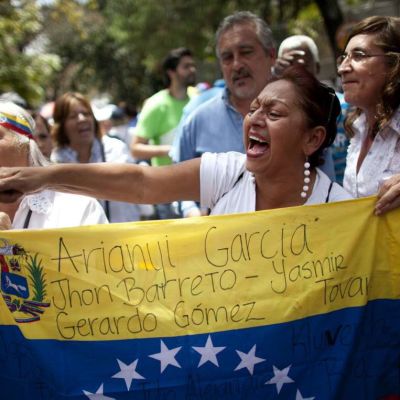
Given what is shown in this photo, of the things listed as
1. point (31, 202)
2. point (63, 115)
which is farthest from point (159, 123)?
point (31, 202)

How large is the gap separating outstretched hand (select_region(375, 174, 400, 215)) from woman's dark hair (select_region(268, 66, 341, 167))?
36cm

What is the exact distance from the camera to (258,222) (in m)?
2.81

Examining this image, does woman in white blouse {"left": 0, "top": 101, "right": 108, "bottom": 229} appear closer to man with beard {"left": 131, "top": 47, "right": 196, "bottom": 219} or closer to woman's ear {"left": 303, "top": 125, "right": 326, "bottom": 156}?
woman's ear {"left": 303, "top": 125, "right": 326, "bottom": 156}

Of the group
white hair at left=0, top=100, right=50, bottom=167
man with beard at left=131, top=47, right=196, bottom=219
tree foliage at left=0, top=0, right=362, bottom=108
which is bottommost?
tree foliage at left=0, top=0, right=362, bottom=108

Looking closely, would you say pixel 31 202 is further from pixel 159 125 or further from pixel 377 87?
pixel 159 125

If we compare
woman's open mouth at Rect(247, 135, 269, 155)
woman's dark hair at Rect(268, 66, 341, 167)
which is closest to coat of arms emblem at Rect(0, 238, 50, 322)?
woman's open mouth at Rect(247, 135, 269, 155)

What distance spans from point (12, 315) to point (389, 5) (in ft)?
49.4

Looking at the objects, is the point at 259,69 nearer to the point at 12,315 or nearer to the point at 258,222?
the point at 258,222

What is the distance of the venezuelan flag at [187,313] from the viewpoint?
8.86 ft

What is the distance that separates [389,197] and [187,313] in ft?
2.80

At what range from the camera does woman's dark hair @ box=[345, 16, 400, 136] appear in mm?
3174

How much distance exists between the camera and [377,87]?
127 inches

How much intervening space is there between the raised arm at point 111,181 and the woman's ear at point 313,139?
1.43ft

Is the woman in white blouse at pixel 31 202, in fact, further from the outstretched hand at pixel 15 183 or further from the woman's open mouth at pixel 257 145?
the woman's open mouth at pixel 257 145
